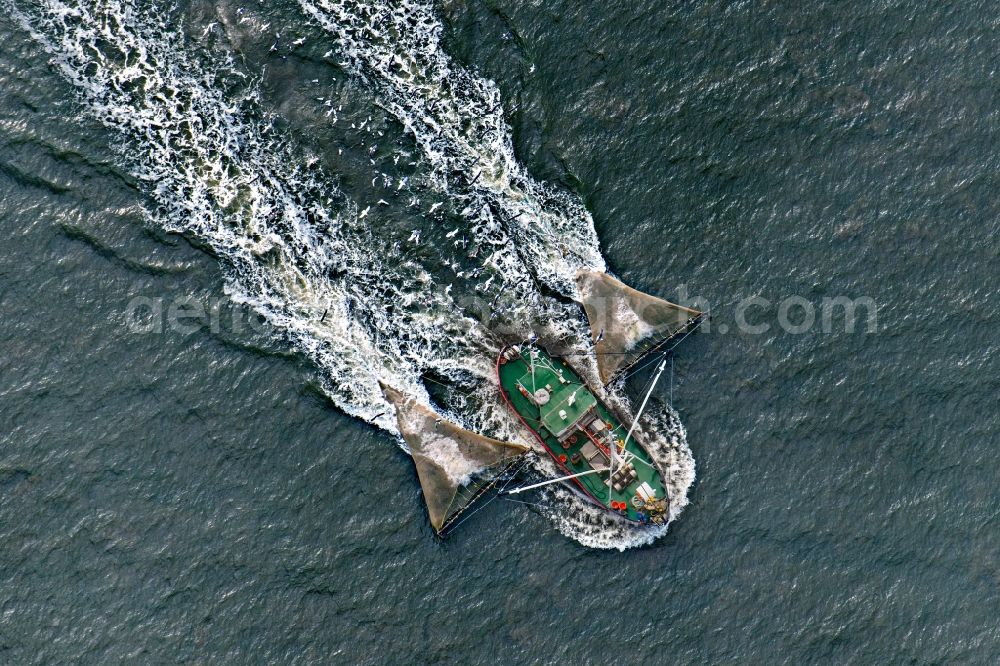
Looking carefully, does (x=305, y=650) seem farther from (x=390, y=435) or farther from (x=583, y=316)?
(x=583, y=316)

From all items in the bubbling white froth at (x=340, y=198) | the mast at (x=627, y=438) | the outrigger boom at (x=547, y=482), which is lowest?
the outrigger boom at (x=547, y=482)

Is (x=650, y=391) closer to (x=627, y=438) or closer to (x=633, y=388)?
(x=633, y=388)

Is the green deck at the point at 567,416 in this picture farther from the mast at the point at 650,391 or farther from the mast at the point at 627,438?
the mast at the point at 650,391

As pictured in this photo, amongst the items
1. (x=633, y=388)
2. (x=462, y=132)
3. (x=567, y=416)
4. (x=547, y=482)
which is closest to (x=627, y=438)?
(x=633, y=388)

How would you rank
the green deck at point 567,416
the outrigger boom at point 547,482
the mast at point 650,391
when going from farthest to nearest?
the mast at point 650,391
the green deck at point 567,416
the outrigger boom at point 547,482

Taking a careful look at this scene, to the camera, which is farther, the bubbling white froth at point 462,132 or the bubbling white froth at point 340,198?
the bubbling white froth at point 462,132

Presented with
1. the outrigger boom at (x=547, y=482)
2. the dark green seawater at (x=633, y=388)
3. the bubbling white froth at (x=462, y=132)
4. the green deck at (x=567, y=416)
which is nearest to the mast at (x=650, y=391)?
the green deck at (x=567, y=416)
